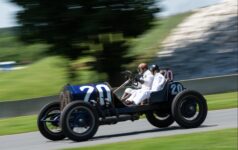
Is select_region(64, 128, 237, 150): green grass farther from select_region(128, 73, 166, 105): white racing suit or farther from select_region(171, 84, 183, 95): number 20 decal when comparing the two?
select_region(171, 84, 183, 95): number 20 decal

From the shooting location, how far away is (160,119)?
48.8ft

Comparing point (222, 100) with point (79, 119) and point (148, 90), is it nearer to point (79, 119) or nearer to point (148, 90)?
point (148, 90)

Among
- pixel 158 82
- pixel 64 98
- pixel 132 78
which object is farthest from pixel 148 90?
pixel 64 98

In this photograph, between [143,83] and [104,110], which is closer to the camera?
[104,110]

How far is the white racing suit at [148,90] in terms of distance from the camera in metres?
14.1

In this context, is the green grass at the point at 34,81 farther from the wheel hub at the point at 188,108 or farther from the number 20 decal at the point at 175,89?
the wheel hub at the point at 188,108

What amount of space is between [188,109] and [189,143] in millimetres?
3204

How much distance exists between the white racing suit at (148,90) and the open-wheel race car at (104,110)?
91 millimetres

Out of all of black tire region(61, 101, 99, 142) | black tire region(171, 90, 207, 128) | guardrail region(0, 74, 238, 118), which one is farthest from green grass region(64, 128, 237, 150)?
guardrail region(0, 74, 238, 118)

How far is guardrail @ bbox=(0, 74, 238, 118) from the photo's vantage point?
21.9 meters

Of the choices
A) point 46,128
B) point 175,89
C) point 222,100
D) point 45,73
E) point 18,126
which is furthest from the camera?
point 45,73

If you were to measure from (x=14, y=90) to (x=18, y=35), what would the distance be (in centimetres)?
498

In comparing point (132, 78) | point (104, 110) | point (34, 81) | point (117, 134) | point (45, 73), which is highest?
point (132, 78)

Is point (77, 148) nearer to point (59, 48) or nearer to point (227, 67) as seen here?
point (59, 48)
